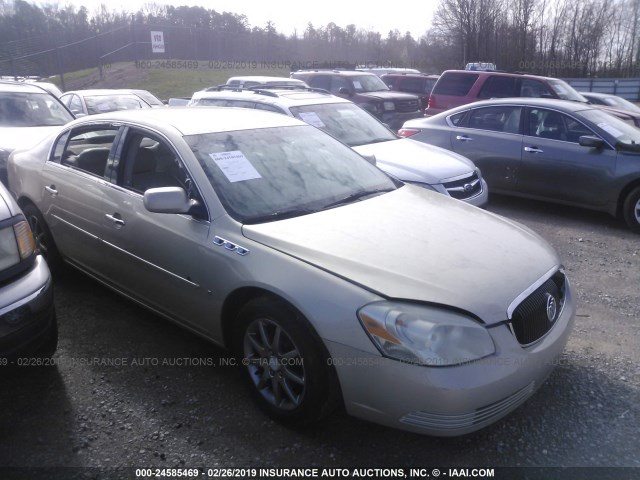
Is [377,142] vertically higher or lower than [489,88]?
lower

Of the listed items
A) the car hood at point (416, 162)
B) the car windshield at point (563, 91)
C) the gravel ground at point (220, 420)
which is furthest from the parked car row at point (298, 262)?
the car windshield at point (563, 91)

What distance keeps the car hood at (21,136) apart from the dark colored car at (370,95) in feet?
25.9

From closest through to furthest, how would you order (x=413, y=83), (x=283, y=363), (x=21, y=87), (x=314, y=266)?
(x=314, y=266) < (x=283, y=363) < (x=21, y=87) < (x=413, y=83)

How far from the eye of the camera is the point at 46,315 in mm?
3127

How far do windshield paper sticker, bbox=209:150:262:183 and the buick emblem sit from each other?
1.87m

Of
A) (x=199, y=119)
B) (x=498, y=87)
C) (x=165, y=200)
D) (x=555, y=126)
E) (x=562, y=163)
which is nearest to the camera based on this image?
(x=165, y=200)

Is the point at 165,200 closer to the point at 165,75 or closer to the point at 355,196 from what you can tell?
the point at 355,196

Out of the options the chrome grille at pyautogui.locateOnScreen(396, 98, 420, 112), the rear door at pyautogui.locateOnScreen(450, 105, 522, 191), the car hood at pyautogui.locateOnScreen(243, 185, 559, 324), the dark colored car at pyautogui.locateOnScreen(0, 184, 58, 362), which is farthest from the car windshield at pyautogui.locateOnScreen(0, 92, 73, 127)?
the chrome grille at pyautogui.locateOnScreen(396, 98, 420, 112)

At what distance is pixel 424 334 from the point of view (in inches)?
97.3

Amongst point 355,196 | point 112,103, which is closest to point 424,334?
point 355,196

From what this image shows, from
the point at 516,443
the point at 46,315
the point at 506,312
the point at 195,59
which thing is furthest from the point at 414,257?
the point at 195,59

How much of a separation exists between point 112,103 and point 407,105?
735 cm

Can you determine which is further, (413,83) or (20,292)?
(413,83)

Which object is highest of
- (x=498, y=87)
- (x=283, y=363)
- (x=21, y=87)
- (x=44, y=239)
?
(x=21, y=87)
